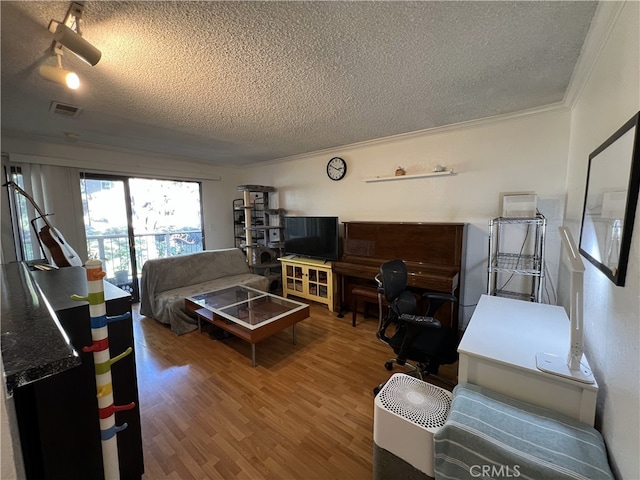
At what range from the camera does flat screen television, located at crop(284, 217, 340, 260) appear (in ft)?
12.2

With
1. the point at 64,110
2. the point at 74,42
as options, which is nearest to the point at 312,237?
the point at 64,110

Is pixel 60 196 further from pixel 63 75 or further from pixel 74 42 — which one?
pixel 74 42

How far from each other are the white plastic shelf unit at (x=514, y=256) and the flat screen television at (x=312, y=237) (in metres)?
1.85

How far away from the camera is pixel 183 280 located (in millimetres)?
3594

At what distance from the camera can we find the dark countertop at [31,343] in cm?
63

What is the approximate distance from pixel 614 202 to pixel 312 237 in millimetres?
3210

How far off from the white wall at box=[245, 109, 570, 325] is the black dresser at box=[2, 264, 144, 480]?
3027 millimetres

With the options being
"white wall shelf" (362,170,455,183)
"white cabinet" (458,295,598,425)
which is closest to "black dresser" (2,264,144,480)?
"white cabinet" (458,295,598,425)

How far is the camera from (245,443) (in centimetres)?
159

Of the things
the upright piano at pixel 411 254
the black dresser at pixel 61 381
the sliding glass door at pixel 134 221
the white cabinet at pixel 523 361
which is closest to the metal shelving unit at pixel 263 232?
the sliding glass door at pixel 134 221

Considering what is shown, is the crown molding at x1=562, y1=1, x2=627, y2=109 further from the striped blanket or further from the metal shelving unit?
the metal shelving unit

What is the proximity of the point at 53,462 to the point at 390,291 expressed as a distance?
1947mm

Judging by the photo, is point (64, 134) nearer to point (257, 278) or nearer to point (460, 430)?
point (257, 278)

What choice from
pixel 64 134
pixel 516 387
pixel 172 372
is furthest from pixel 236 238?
pixel 516 387
